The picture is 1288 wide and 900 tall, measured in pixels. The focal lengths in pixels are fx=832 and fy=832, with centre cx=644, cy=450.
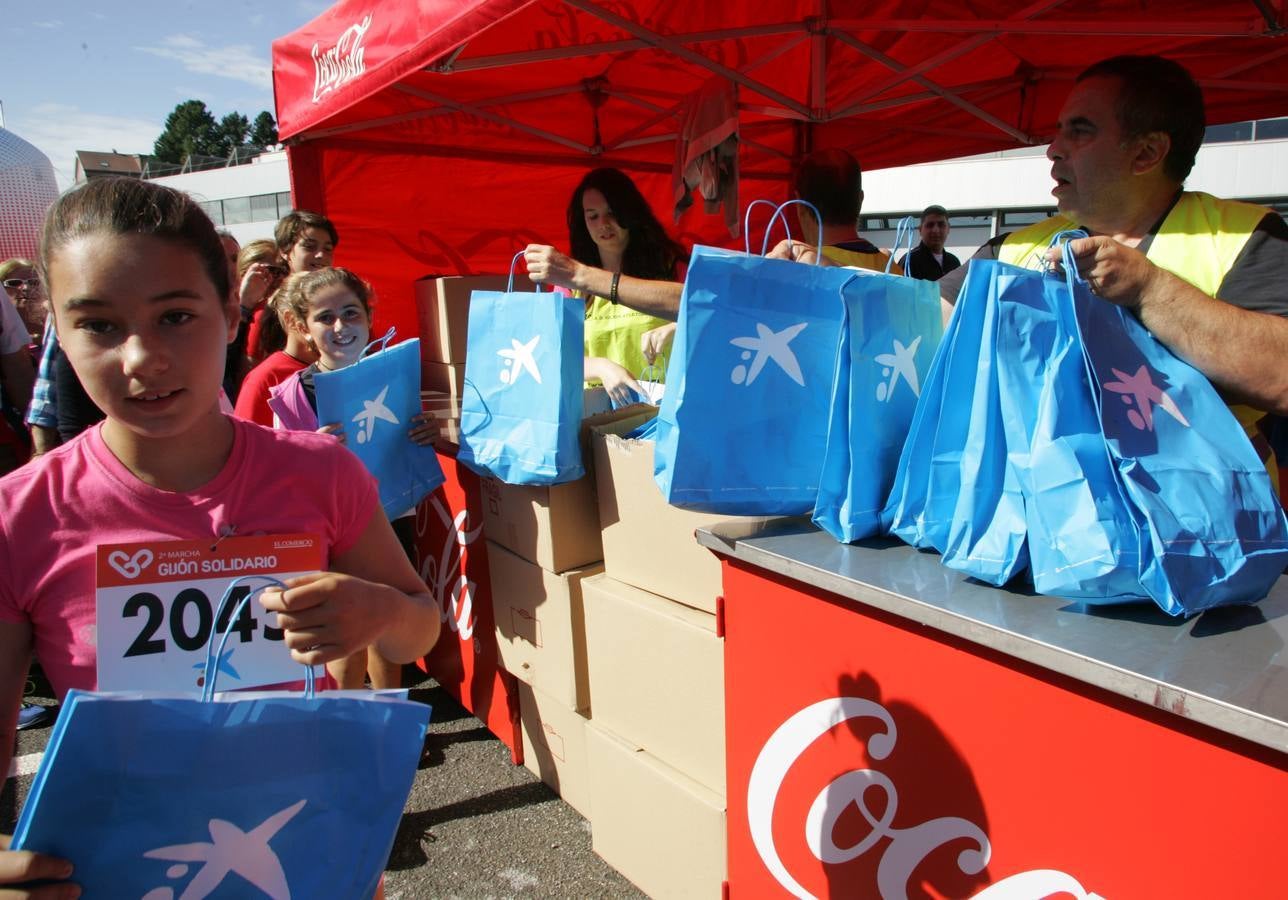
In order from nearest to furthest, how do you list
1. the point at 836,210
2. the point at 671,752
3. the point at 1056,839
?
the point at 1056,839 → the point at 671,752 → the point at 836,210

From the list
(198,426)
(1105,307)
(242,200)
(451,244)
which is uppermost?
(242,200)

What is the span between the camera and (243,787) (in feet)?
3.02

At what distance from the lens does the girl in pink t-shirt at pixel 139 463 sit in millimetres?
985

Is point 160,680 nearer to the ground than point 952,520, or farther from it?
nearer to the ground

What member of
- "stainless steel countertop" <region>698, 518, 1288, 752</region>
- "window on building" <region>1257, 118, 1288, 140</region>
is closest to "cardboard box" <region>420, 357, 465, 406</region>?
"stainless steel countertop" <region>698, 518, 1288, 752</region>

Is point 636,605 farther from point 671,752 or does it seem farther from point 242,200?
point 242,200

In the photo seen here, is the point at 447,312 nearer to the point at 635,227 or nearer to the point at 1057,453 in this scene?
the point at 635,227

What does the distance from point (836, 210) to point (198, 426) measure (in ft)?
7.52

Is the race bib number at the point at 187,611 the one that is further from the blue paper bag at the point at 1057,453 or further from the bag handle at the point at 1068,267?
the bag handle at the point at 1068,267

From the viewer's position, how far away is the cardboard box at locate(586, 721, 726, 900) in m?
2.02

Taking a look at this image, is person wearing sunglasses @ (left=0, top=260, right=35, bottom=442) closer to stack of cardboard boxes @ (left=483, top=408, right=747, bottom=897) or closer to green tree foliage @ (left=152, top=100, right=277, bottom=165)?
stack of cardboard boxes @ (left=483, top=408, right=747, bottom=897)

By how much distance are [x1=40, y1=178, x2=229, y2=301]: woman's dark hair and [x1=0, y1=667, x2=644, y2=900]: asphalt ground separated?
75.8 inches

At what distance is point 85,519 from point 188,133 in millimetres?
106159

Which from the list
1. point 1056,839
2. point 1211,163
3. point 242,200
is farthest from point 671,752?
A: point 242,200
